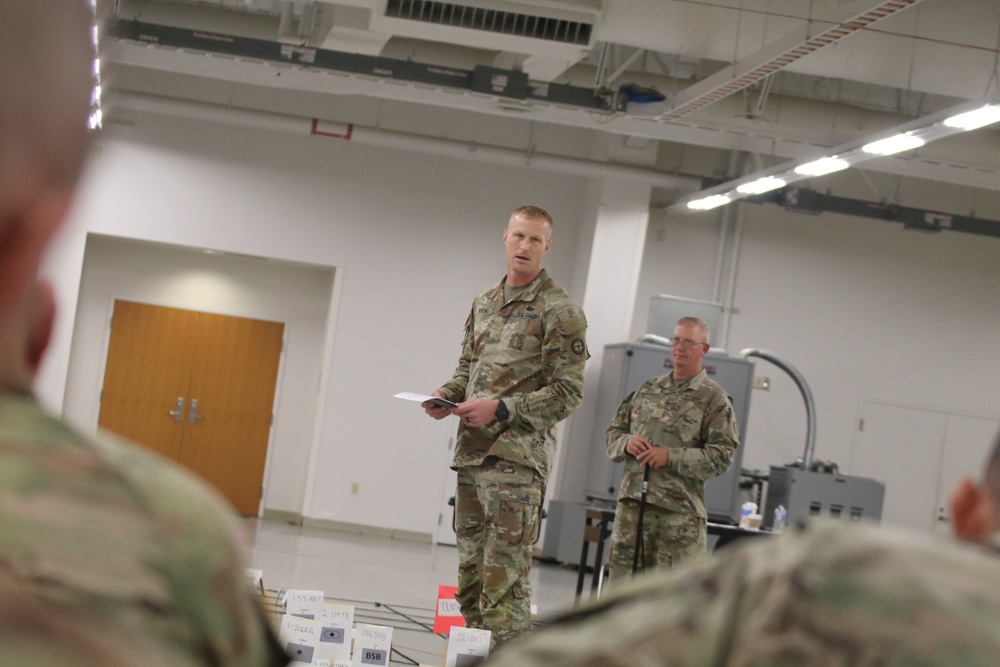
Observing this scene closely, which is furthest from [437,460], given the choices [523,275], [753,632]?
[753,632]

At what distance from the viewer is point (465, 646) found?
381cm

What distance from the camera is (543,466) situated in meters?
4.41

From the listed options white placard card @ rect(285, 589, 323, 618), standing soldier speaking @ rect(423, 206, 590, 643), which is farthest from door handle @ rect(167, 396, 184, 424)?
white placard card @ rect(285, 589, 323, 618)

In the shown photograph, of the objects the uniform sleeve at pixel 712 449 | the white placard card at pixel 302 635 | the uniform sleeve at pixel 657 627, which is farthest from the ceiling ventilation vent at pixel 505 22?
the uniform sleeve at pixel 657 627

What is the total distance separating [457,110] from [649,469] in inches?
287

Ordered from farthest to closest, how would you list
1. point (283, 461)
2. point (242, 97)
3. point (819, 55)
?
point (283, 461)
point (242, 97)
point (819, 55)

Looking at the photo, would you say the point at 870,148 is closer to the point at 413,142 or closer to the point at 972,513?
the point at 413,142

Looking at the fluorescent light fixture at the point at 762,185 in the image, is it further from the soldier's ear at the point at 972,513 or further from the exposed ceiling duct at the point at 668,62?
the soldier's ear at the point at 972,513

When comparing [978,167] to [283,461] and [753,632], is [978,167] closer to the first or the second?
[283,461]

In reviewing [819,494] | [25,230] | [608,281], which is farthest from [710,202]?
[25,230]

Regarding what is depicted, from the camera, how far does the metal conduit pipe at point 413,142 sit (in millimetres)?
11172

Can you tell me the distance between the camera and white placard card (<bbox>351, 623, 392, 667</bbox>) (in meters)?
3.88

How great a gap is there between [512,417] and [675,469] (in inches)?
67.2

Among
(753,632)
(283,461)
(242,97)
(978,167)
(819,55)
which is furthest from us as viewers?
(283,461)
